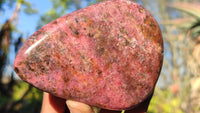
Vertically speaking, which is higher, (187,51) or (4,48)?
(4,48)

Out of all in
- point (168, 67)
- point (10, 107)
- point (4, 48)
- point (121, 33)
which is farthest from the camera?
point (168, 67)

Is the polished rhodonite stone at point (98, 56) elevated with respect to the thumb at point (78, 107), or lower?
elevated

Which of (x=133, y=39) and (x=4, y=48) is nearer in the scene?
(x=133, y=39)

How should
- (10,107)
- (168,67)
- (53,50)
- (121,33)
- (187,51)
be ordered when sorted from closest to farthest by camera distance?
(53,50) < (121,33) < (10,107) < (187,51) < (168,67)

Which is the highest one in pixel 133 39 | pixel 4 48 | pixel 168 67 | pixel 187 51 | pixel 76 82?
pixel 133 39

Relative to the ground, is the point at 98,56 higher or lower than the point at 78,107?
higher

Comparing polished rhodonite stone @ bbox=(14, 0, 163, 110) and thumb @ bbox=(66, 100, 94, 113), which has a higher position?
polished rhodonite stone @ bbox=(14, 0, 163, 110)

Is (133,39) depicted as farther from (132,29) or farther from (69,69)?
(69,69)

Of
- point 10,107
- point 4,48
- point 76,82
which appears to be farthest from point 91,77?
point 4,48
